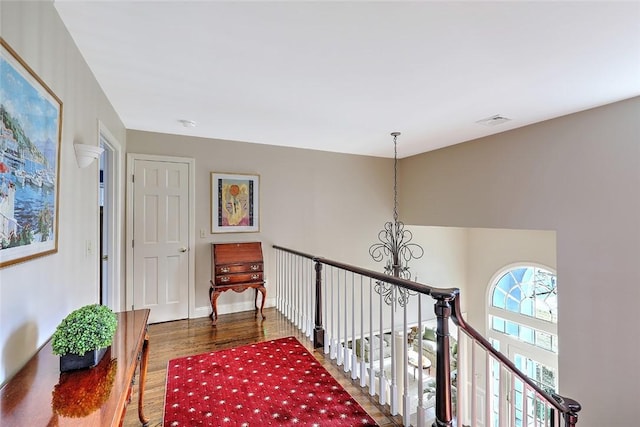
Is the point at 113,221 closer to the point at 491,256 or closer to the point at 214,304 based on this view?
the point at 214,304

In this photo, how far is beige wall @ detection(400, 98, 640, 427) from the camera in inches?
111

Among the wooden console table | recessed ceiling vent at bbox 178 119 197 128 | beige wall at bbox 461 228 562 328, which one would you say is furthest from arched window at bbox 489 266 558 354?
the wooden console table

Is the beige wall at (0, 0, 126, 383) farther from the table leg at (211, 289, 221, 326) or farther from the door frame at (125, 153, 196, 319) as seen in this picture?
the table leg at (211, 289, 221, 326)

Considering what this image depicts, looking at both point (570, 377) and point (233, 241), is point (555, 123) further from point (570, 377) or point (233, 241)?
point (233, 241)

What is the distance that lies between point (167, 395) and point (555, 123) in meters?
4.49

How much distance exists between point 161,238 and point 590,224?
4738 millimetres

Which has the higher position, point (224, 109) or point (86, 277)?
point (224, 109)

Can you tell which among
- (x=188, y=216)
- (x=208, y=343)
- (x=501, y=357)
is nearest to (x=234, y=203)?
(x=188, y=216)

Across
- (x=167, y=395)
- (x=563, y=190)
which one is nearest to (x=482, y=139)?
(x=563, y=190)

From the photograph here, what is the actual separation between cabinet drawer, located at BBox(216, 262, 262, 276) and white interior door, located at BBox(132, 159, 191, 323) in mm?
528

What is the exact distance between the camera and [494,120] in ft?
11.2

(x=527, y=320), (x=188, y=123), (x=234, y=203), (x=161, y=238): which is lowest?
(x=527, y=320)

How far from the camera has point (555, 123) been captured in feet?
11.0

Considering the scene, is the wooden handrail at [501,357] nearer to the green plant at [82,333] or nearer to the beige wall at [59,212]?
the green plant at [82,333]
